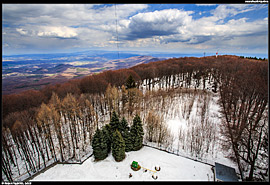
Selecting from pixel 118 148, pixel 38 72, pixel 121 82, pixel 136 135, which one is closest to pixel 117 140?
pixel 118 148

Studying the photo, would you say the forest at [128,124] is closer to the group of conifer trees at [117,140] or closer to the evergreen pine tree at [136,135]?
the group of conifer trees at [117,140]

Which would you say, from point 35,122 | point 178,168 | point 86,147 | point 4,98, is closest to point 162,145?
point 178,168

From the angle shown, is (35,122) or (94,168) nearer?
(94,168)

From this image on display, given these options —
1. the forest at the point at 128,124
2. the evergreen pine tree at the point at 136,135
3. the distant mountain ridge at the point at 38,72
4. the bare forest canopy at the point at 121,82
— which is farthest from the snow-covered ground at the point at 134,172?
the distant mountain ridge at the point at 38,72

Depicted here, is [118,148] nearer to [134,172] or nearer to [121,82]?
[134,172]

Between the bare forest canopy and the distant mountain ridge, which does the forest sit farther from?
the distant mountain ridge

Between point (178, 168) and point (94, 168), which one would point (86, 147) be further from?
point (178, 168)
